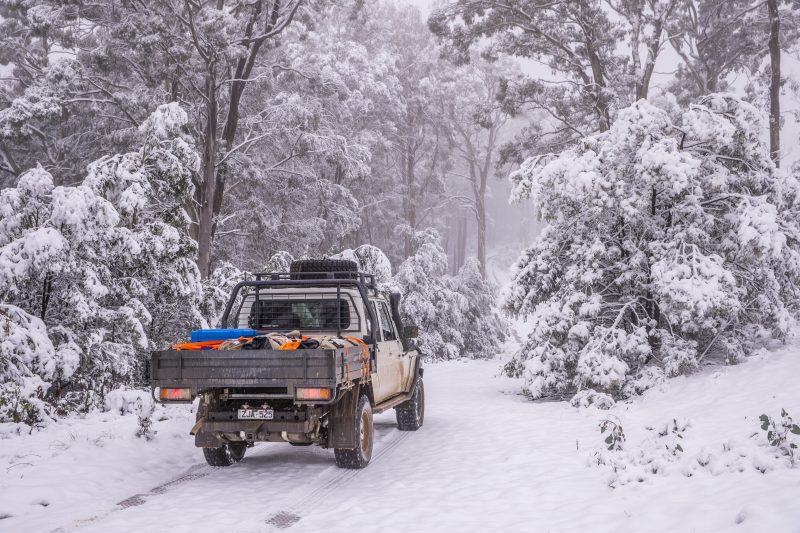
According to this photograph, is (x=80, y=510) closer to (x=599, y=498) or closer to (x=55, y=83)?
(x=599, y=498)

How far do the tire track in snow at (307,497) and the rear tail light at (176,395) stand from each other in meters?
1.54

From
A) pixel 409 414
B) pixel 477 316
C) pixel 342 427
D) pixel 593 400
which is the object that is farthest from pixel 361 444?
pixel 477 316

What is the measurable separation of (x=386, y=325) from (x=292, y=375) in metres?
3.35

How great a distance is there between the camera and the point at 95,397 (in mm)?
10289

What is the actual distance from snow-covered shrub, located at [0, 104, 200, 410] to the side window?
449 cm

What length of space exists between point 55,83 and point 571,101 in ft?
57.5

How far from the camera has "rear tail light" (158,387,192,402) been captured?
6705mm

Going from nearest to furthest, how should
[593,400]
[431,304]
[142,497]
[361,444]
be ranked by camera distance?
[142,497]
[361,444]
[593,400]
[431,304]

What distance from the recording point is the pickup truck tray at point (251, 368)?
21.2 feet

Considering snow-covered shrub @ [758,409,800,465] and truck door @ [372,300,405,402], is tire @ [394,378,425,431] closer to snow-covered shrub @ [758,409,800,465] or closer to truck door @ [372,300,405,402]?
truck door @ [372,300,405,402]

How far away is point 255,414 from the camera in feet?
22.9

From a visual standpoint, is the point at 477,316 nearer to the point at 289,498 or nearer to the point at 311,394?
the point at 311,394

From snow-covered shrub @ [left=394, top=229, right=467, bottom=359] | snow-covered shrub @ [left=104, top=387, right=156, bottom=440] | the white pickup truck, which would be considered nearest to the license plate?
the white pickup truck

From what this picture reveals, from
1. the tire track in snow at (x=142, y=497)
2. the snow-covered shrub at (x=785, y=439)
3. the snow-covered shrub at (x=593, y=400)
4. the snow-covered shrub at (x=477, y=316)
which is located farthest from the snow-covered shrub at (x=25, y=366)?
the snow-covered shrub at (x=477, y=316)
